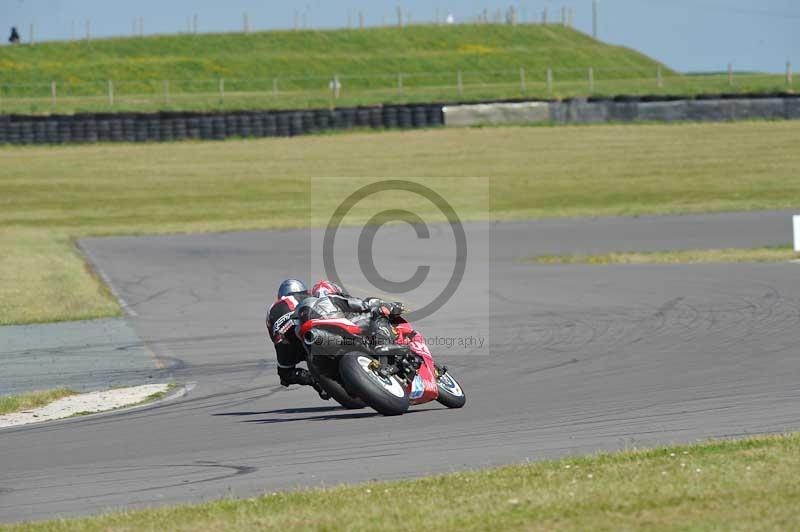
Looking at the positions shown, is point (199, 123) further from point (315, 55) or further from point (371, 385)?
point (315, 55)

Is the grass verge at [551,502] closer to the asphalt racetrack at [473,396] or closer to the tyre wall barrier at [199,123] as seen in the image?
the asphalt racetrack at [473,396]

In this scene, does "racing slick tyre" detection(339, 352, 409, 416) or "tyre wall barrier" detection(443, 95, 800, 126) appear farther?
"tyre wall barrier" detection(443, 95, 800, 126)

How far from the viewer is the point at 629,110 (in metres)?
51.7

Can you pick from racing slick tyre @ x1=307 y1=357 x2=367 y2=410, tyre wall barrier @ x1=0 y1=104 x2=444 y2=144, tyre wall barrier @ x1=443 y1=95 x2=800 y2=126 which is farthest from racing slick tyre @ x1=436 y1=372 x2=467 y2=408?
tyre wall barrier @ x1=443 y1=95 x2=800 y2=126

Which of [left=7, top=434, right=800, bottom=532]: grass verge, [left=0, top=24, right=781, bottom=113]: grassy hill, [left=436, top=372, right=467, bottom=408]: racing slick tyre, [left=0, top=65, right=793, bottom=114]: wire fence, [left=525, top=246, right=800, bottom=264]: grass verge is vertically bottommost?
[left=525, top=246, right=800, bottom=264]: grass verge

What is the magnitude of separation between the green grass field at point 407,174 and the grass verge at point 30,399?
2211 cm

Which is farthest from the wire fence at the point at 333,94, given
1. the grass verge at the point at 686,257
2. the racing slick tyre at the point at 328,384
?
the racing slick tyre at the point at 328,384

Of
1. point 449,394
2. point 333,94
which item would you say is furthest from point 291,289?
point 333,94

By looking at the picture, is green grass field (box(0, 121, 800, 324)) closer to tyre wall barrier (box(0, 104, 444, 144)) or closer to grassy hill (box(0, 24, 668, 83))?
tyre wall barrier (box(0, 104, 444, 144))

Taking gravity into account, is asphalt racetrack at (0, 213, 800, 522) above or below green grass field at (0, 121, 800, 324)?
below

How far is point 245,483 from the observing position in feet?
28.1

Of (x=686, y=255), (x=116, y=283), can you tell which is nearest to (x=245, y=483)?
(x=116, y=283)

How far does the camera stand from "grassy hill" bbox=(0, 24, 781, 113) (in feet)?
200

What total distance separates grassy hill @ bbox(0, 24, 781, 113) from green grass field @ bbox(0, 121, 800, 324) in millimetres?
8399
